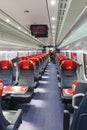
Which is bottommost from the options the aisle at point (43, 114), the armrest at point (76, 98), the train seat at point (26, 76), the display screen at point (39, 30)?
the aisle at point (43, 114)

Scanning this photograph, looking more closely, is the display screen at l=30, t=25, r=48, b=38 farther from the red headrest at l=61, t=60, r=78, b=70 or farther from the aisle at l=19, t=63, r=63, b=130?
the red headrest at l=61, t=60, r=78, b=70

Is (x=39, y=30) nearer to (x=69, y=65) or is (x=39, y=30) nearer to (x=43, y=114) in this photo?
(x=69, y=65)

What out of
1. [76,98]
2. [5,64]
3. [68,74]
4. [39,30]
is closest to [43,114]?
[68,74]

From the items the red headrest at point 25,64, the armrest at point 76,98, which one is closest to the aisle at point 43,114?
the red headrest at point 25,64

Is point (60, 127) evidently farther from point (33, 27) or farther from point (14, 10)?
point (33, 27)

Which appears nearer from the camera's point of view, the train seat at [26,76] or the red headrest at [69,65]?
the red headrest at [69,65]

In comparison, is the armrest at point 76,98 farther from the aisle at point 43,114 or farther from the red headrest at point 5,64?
the red headrest at point 5,64

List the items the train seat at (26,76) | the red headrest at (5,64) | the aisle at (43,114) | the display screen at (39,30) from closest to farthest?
1. the aisle at (43,114)
2. the red headrest at (5,64)
3. the train seat at (26,76)
4. the display screen at (39,30)

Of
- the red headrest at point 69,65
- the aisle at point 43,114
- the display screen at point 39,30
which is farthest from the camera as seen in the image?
the display screen at point 39,30

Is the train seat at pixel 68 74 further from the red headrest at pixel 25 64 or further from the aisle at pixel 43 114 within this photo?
the red headrest at pixel 25 64

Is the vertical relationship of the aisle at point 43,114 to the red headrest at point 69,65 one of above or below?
below

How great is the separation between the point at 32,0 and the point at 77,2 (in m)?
1.23

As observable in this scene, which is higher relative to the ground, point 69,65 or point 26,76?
point 69,65

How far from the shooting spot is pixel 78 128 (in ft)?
6.58
